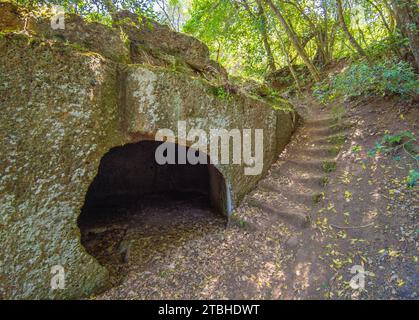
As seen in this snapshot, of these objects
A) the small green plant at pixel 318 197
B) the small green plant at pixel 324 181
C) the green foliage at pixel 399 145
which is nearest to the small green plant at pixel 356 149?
the green foliage at pixel 399 145

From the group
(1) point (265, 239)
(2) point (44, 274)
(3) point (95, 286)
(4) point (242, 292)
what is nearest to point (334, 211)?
(1) point (265, 239)

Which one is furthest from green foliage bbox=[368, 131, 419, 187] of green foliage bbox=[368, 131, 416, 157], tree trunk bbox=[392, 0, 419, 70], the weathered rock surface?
the weathered rock surface

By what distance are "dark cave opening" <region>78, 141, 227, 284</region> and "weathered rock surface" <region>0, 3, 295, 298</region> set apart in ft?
3.83

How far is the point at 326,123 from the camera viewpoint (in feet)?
18.4

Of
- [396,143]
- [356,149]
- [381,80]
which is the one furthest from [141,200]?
[381,80]

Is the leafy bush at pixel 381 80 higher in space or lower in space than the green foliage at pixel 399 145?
higher

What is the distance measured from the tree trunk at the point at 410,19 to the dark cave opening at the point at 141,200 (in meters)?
4.15

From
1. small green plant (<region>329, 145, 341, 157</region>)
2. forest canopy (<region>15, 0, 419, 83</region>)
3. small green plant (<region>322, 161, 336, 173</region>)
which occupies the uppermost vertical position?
forest canopy (<region>15, 0, 419, 83</region>)

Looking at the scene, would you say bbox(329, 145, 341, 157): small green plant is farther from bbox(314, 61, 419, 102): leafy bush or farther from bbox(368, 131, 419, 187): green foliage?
bbox(314, 61, 419, 102): leafy bush

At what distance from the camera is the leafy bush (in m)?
4.01

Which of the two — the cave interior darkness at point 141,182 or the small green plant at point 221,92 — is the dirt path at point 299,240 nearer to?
the cave interior darkness at point 141,182

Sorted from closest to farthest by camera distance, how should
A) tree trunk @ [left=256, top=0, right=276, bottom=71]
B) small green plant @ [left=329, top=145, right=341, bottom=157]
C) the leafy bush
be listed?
the leafy bush
small green plant @ [left=329, top=145, right=341, bottom=157]
tree trunk @ [left=256, top=0, right=276, bottom=71]

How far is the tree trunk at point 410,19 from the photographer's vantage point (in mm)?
3869

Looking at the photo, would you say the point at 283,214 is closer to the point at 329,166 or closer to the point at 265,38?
the point at 329,166
